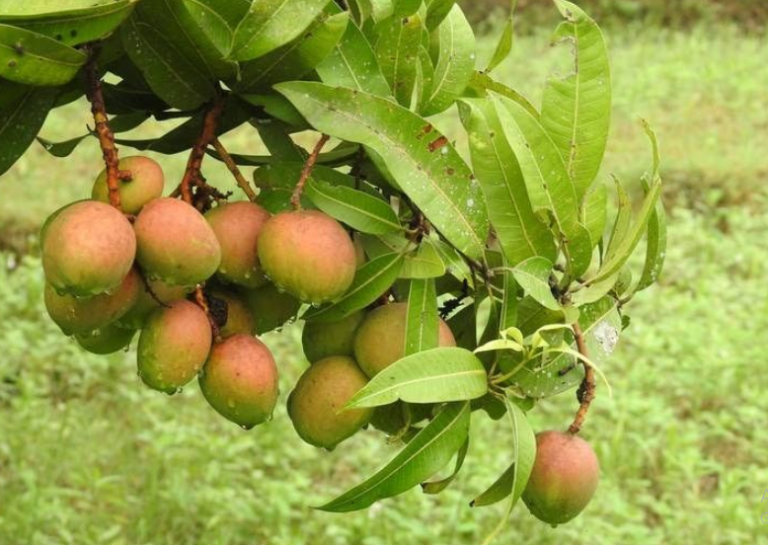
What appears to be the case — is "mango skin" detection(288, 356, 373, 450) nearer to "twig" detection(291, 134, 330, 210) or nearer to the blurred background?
"twig" detection(291, 134, 330, 210)

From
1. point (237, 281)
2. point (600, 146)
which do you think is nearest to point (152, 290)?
point (237, 281)

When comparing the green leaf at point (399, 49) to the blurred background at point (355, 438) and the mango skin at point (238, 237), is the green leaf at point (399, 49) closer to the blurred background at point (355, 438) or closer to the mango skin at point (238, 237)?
the mango skin at point (238, 237)

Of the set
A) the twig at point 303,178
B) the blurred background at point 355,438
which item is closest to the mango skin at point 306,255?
the twig at point 303,178

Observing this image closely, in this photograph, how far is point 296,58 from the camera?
0.88m

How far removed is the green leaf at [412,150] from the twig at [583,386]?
0.34 ft

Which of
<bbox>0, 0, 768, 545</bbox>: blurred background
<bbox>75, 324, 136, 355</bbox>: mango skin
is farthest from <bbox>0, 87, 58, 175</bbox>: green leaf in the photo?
<bbox>0, 0, 768, 545</bbox>: blurred background

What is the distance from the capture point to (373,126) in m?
0.88

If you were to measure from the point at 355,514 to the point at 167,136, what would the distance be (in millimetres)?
1570

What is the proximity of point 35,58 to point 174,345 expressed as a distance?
0.22 meters

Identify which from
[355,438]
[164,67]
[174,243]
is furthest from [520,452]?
[355,438]

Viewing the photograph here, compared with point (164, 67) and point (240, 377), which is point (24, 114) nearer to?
point (164, 67)

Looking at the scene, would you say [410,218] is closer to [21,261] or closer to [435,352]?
[435,352]

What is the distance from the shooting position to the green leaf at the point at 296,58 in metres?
0.85

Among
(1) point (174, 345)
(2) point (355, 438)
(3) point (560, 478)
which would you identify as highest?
(1) point (174, 345)
